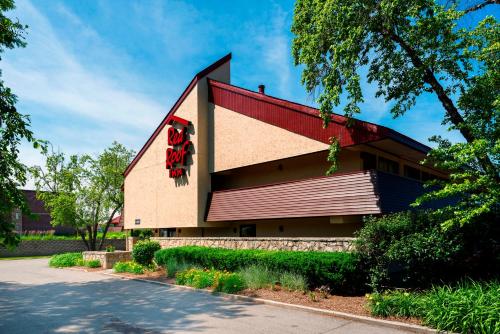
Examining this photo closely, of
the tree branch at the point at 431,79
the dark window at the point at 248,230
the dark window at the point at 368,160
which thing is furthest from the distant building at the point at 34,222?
the tree branch at the point at 431,79

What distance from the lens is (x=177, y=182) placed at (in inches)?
934

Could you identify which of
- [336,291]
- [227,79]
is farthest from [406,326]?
[227,79]

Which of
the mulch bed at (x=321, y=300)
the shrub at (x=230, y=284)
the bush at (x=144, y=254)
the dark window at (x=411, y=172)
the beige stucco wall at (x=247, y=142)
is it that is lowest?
the mulch bed at (x=321, y=300)

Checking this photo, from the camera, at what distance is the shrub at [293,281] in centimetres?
1220

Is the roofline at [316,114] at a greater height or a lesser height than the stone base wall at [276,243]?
greater

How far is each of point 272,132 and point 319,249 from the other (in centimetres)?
706

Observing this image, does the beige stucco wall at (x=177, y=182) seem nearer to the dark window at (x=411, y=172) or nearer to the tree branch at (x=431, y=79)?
the dark window at (x=411, y=172)

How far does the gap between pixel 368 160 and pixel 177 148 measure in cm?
1197

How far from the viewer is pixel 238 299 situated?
40.6 ft

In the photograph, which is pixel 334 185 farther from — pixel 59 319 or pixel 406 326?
pixel 59 319

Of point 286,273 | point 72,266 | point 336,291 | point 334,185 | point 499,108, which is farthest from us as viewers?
point 72,266

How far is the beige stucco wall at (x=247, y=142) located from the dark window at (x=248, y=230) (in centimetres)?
378

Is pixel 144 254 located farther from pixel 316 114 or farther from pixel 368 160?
pixel 368 160

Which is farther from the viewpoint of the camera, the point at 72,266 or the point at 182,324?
the point at 72,266
